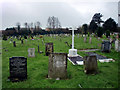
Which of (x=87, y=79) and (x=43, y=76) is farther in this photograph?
(x=43, y=76)

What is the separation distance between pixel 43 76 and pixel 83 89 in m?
2.55

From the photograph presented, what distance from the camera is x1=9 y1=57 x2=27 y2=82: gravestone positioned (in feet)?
20.1

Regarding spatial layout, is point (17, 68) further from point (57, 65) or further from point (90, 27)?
point (90, 27)

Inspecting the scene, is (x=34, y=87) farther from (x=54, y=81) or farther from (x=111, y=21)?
(x=111, y=21)

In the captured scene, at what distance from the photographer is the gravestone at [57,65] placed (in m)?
6.26

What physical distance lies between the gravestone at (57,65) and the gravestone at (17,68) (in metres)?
1.42

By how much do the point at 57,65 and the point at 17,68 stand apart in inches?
82.8

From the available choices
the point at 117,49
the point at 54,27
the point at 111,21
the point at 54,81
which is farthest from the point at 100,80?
the point at 54,27

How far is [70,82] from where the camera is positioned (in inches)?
228

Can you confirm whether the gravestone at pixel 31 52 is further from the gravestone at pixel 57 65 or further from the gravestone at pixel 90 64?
the gravestone at pixel 90 64

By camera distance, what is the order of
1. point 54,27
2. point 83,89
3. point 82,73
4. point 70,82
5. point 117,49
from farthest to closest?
1. point 54,27
2. point 117,49
3. point 82,73
4. point 70,82
5. point 83,89

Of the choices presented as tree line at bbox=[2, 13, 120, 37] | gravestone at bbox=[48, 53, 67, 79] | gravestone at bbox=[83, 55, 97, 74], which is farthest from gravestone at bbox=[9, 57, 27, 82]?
tree line at bbox=[2, 13, 120, 37]

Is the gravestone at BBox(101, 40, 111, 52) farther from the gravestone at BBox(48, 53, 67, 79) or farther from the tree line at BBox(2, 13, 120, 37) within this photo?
the tree line at BBox(2, 13, 120, 37)

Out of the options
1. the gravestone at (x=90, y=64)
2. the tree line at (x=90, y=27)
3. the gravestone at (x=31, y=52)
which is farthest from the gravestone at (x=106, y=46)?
the tree line at (x=90, y=27)
